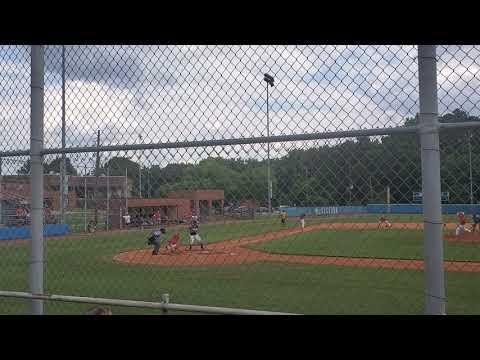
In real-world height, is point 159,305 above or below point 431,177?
below

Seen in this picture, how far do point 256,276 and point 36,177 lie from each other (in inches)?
366

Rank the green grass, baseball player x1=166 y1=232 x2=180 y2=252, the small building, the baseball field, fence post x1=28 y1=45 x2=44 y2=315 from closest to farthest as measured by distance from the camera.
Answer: fence post x1=28 y1=45 x2=44 y2=315 → the small building → the baseball field → the green grass → baseball player x1=166 y1=232 x2=180 y2=252

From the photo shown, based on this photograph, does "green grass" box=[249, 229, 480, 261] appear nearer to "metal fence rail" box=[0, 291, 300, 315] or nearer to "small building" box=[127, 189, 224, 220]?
"small building" box=[127, 189, 224, 220]

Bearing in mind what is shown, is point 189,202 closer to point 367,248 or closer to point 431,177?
point 431,177

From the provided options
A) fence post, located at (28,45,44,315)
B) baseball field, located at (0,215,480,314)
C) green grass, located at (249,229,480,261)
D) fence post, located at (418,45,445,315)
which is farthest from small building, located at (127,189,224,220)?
green grass, located at (249,229,480,261)

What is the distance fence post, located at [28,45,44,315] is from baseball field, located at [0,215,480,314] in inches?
72.6

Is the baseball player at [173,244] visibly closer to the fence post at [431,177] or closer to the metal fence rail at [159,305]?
the metal fence rail at [159,305]

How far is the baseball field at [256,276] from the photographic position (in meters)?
8.03

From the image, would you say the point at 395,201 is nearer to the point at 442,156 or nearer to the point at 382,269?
the point at 442,156

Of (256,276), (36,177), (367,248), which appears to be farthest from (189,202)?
(367,248)

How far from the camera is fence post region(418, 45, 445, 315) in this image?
103 inches

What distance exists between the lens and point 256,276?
40.5 feet
